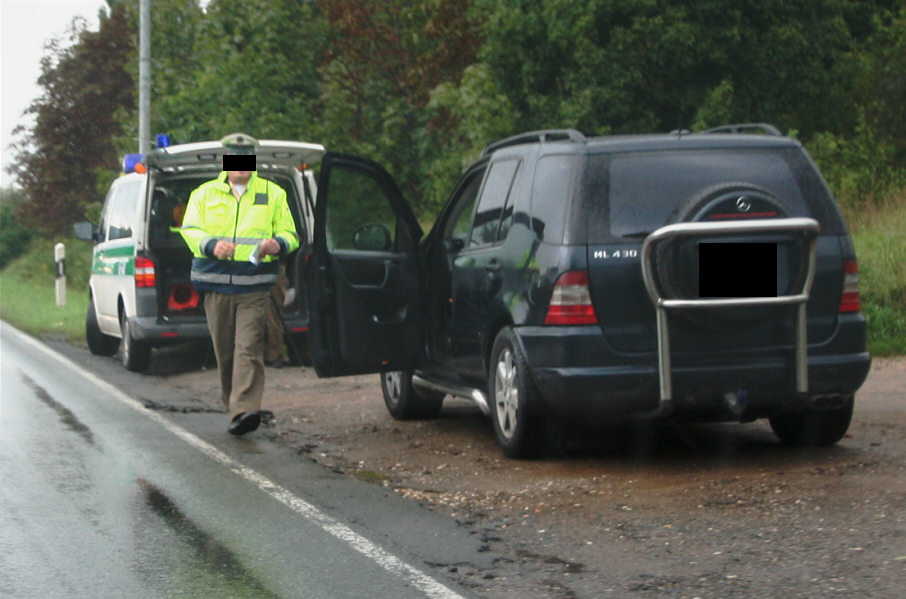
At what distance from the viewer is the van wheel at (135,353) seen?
14555mm

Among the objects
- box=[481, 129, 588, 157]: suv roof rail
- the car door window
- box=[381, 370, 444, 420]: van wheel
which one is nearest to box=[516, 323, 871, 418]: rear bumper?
box=[481, 129, 588, 157]: suv roof rail

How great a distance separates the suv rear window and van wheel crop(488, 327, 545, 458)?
33.1 inches

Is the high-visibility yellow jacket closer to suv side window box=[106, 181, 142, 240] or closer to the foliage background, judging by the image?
suv side window box=[106, 181, 142, 240]

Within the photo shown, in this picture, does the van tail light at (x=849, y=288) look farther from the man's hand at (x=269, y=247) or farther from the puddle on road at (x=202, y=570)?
the man's hand at (x=269, y=247)

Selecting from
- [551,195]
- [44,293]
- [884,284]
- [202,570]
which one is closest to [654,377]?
[551,195]

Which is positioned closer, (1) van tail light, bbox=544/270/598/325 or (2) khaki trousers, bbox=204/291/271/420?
(1) van tail light, bbox=544/270/598/325

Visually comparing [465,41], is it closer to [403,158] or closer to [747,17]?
[403,158]

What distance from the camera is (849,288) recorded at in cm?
792

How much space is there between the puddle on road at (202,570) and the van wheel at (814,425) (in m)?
3.63

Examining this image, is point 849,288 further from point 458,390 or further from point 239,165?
point 239,165

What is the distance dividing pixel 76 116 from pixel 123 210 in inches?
1214

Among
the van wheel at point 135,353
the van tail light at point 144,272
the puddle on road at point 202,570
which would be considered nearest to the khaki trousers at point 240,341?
the puddle on road at point 202,570

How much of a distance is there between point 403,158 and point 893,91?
1138 centimetres

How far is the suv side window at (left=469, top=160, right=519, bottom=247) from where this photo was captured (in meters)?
8.68
